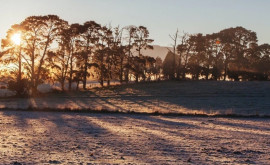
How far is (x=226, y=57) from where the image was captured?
260 ft

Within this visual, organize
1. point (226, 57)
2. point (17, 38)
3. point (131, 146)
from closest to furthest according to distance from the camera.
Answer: point (131, 146), point (17, 38), point (226, 57)

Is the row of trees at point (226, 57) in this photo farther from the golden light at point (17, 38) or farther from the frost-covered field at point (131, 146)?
the frost-covered field at point (131, 146)

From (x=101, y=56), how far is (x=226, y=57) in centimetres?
2833

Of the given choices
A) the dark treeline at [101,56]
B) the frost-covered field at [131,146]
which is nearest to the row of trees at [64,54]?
the dark treeline at [101,56]

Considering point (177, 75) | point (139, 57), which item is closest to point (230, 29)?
point (177, 75)

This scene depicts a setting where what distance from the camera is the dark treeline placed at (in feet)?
177

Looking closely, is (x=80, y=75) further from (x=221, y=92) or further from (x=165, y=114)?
(x=165, y=114)

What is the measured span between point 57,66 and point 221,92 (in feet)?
83.1

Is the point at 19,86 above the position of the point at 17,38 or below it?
below

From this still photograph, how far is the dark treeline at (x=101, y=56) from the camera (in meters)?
54.0

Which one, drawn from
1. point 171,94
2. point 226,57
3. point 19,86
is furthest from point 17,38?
point 226,57

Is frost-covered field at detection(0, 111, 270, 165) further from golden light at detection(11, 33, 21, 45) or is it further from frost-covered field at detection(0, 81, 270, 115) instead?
golden light at detection(11, 33, 21, 45)

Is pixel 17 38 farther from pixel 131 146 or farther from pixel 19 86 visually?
pixel 131 146

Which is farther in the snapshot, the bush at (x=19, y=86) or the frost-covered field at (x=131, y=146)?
the bush at (x=19, y=86)
